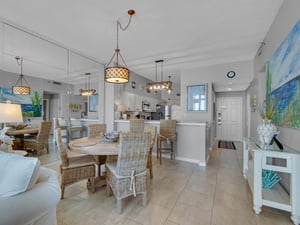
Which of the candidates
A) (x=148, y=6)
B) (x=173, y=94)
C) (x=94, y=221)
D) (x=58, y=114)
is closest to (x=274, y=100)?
(x=148, y=6)

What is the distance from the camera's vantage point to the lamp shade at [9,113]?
188 cm

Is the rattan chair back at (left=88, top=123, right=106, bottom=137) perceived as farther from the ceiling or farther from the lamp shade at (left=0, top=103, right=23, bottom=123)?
the ceiling

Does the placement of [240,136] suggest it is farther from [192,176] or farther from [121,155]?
[121,155]

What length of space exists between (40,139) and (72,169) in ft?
6.74

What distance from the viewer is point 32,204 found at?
88 centimetres

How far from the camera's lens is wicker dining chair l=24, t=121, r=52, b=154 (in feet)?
11.1

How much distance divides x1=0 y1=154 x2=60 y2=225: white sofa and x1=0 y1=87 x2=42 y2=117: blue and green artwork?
8.14ft

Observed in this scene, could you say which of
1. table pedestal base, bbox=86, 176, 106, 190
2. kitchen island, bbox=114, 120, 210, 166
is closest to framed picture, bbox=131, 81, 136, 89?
kitchen island, bbox=114, 120, 210, 166

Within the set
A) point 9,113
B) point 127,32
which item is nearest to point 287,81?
point 127,32

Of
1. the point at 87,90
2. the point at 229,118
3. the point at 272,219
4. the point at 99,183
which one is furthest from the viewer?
the point at 229,118

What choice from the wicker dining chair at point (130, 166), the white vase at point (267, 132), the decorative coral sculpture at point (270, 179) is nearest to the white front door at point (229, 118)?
the decorative coral sculpture at point (270, 179)

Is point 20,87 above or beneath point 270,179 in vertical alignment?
above

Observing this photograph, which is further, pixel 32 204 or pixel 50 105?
pixel 50 105

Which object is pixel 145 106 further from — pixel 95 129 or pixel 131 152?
pixel 131 152
